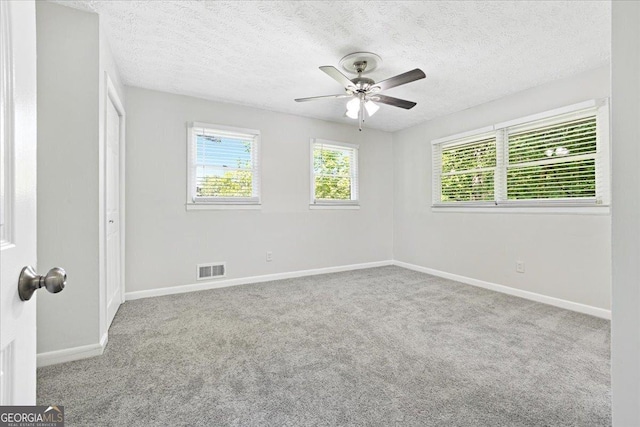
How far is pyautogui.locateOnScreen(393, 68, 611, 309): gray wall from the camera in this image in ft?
9.95

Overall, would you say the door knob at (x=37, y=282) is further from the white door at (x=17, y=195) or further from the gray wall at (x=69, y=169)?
the gray wall at (x=69, y=169)

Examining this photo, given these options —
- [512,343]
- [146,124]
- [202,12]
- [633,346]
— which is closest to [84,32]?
[202,12]

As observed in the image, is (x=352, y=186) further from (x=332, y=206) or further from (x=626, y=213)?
(x=626, y=213)

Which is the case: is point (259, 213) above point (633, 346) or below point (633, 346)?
above

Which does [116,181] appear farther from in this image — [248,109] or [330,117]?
[330,117]

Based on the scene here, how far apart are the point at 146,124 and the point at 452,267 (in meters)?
Answer: 4.54

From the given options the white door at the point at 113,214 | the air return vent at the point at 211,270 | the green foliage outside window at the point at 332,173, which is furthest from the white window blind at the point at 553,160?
the white door at the point at 113,214

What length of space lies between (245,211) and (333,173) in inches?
64.4

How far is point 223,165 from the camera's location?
4.05 m

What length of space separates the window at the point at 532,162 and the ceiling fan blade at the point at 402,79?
1.91 meters

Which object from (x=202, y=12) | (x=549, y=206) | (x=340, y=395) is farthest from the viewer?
(x=549, y=206)

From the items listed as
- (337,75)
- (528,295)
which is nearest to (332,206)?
(337,75)

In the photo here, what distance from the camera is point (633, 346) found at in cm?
95

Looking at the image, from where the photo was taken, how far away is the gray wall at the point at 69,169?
2.06 meters
